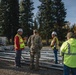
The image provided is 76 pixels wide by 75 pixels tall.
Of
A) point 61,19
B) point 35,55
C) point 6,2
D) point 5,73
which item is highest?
point 6,2

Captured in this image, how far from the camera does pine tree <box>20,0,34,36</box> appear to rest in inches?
2158

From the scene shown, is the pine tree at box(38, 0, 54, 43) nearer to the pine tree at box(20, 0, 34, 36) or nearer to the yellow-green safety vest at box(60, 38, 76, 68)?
the pine tree at box(20, 0, 34, 36)

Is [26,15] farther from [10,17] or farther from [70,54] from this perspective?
[70,54]

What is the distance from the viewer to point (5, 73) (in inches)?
449

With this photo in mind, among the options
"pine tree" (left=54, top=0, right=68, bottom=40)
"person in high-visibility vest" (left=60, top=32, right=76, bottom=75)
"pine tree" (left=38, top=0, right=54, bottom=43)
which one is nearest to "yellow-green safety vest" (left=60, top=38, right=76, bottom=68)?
"person in high-visibility vest" (left=60, top=32, right=76, bottom=75)

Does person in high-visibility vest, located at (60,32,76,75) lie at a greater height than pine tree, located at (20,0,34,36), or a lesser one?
lesser

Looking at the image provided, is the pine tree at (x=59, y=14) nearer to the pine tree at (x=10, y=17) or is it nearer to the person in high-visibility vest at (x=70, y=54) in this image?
the pine tree at (x=10, y=17)

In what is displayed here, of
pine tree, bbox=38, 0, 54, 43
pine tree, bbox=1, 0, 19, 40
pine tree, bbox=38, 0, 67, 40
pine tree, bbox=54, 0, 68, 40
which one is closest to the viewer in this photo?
pine tree, bbox=1, 0, 19, 40

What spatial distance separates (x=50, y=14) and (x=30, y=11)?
6500 millimetres

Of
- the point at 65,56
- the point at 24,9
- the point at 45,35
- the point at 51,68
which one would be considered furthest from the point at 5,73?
the point at 24,9

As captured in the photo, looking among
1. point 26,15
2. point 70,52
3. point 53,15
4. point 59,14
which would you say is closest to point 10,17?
point 26,15

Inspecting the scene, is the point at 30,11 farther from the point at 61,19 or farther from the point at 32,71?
the point at 32,71

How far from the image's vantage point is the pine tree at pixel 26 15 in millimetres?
54812

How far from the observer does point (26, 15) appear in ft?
185
